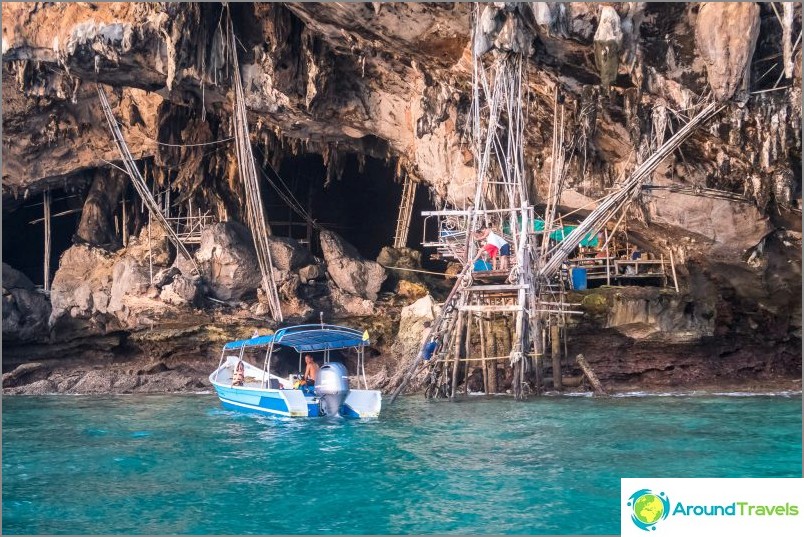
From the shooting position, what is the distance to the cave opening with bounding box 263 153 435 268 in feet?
90.9

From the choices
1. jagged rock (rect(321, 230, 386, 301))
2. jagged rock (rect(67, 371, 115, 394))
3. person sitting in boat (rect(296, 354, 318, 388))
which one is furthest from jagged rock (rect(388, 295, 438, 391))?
jagged rock (rect(67, 371, 115, 394))

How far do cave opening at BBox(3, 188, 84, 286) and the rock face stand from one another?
2962 millimetres

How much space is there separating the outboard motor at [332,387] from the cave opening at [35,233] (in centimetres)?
1489

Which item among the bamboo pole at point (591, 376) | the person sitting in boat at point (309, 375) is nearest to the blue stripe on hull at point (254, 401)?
the person sitting in boat at point (309, 375)

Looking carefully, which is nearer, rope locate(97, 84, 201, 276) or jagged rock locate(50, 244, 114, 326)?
rope locate(97, 84, 201, 276)

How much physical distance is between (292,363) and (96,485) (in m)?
12.6

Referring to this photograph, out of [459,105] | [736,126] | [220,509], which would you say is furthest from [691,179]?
[220,509]

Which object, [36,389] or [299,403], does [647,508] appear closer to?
[299,403]

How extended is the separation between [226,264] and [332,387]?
8686 millimetres

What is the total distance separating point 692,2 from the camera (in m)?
15.8

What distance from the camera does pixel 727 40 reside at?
50.6 feet

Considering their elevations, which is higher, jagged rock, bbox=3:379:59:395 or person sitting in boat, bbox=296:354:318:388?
person sitting in boat, bbox=296:354:318:388

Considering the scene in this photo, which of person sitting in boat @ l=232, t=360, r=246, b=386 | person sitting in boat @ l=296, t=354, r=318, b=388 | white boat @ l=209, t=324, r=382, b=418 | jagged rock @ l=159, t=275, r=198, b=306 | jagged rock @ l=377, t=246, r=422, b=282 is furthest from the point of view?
jagged rock @ l=377, t=246, r=422, b=282

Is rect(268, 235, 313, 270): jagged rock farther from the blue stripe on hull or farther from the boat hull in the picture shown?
the boat hull
